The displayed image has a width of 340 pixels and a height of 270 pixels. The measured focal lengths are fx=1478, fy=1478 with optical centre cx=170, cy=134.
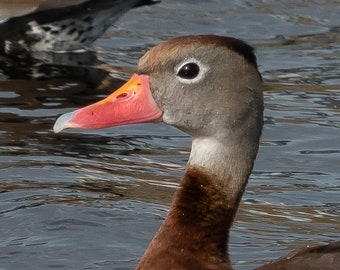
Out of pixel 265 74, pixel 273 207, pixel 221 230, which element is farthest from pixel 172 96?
pixel 265 74

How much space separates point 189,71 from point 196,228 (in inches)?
27.4

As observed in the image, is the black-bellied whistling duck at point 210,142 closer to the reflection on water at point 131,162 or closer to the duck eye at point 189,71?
the duck eye at point 189,71

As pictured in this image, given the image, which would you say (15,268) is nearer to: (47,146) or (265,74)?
(47,146)

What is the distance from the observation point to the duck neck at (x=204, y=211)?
254 inches

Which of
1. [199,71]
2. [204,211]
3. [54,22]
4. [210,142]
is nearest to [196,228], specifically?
[204,211]

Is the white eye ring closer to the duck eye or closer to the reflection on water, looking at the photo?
the duck eye

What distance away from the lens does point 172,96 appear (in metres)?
6.61

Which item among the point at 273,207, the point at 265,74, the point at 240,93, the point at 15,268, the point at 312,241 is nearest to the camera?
the point at 240,93

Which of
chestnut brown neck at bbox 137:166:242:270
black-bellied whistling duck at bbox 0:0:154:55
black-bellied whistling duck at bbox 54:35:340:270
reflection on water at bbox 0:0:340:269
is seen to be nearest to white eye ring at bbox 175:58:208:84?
black-bellied whistling duck at bbox 54:35:340:270

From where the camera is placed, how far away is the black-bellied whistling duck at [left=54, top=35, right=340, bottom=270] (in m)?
6.45

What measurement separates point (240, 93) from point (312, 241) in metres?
2.04

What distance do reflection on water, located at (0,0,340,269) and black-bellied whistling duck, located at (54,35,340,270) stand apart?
54.0 inches

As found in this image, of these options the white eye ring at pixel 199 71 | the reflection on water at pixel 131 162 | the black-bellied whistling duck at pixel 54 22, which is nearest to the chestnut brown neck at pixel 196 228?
the white eye ring at pixel 199 71

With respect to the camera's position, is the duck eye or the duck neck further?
the duck eye
